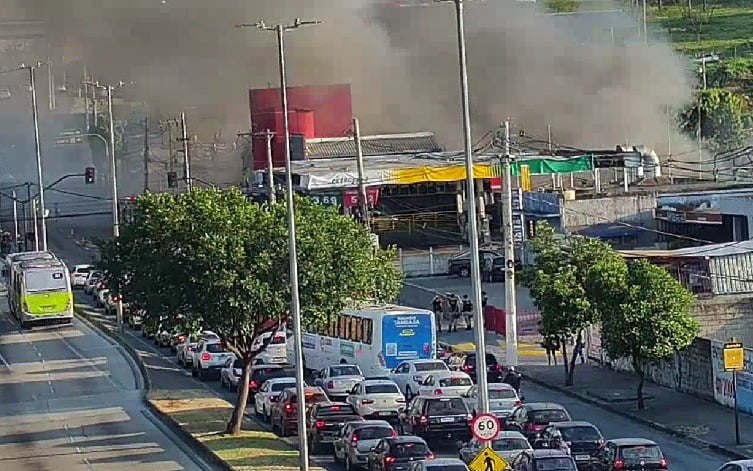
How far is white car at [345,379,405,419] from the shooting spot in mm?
34719

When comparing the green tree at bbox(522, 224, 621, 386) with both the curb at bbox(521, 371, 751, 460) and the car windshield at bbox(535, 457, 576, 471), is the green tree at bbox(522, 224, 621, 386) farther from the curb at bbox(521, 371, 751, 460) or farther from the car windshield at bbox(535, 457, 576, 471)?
the car windshield at bbox(535, 457, 576, 471)

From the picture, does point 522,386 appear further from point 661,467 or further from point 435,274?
point 435,274

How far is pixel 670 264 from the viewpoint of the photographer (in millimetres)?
46312

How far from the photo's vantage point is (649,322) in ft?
117

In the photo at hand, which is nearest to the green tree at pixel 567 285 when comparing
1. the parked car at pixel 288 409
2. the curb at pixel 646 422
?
the curb at pixel 646 422

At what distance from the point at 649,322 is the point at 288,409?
8310 millimetres

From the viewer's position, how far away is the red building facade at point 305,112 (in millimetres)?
87688

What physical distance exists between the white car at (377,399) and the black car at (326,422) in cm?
176

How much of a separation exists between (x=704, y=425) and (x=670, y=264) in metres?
13.3

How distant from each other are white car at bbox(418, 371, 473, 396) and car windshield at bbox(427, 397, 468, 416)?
311 cm

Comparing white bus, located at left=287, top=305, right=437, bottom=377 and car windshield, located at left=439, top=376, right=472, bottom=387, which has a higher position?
white bus, located at left=287, top=305, right=437, bottom=377

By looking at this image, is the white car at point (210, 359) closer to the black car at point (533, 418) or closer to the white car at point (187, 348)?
the white car at point (187, 348)

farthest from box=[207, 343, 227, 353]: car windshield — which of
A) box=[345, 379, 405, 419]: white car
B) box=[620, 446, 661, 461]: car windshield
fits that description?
box=[620, 446, 661, 461]: car windshield

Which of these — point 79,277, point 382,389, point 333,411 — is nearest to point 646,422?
point 382,389
